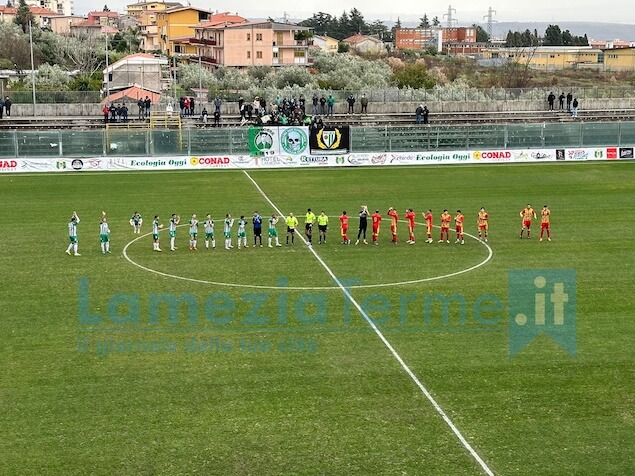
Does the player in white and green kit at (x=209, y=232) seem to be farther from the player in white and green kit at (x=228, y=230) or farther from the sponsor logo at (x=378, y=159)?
the sponsor logo at (x=378, y=159)

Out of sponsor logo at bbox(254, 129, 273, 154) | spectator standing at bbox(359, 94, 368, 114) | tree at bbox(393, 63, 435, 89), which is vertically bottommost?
sponsor logo at bbox(254, 129, 273, 154)

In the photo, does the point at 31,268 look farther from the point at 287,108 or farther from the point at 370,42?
the point at 370,42

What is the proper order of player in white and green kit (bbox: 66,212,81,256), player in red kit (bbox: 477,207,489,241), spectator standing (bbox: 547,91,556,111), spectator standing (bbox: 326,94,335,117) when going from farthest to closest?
spectator standing (bbox: 547,91,556,111) < spectator standing (bbox: 326,94,335,117) < player in red kit (bbox: 477,207,489,241) < player in white and green kit (bbox: 66,212,81,256)

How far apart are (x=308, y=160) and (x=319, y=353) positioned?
3702 centimetres

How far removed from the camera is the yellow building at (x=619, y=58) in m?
153

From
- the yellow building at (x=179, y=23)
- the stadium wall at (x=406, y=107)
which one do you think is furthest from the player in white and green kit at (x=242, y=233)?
the yellow building at (x=179, y=23)

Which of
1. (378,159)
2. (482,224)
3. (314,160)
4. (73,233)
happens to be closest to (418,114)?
(378,159)

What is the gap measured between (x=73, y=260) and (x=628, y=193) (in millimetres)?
30610

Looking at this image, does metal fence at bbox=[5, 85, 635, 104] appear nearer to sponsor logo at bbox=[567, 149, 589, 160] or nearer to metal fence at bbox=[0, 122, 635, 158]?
metal fence at bbox=[0, 122, 635, 158]

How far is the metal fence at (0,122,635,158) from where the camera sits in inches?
2266

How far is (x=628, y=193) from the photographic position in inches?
1980

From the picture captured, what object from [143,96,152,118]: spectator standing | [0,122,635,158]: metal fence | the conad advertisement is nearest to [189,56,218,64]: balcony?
[143,96,152,118]: spectator standing

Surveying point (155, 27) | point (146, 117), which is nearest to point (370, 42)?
point (155, 27)

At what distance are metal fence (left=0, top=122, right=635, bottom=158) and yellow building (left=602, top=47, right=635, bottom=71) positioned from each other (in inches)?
3678
